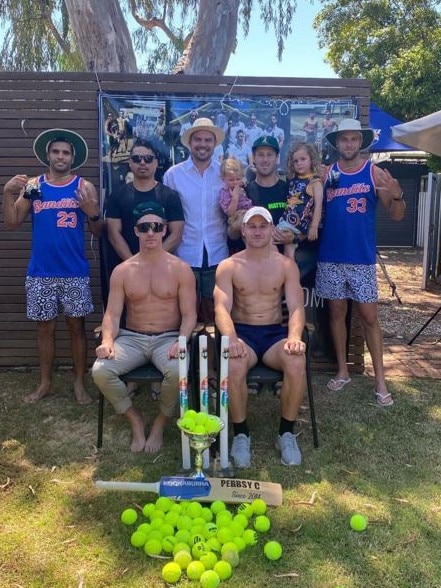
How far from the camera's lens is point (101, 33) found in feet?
23.7

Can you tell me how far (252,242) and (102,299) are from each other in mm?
1759

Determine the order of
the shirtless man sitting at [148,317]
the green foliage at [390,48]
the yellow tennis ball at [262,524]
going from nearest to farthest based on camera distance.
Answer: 1. the yellow tennis ball at [262,524]
2. the shirtless man sitting at [148,317]
3. the green foliage at [390,48]

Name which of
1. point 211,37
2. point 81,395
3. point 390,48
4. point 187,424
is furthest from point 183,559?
point 390,48

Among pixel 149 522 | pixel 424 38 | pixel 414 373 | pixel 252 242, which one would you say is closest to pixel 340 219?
pixel 252 242

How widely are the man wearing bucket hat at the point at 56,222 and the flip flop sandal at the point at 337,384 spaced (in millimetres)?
2034

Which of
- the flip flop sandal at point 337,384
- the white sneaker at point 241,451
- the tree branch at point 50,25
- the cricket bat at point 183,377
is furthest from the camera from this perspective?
the tree branch at point 50,25

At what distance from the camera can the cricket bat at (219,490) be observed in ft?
9.04

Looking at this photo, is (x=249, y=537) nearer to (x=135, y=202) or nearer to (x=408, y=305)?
(x=135, y=202)

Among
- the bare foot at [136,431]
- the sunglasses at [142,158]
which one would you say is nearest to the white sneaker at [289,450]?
the bare foot at [136,431]

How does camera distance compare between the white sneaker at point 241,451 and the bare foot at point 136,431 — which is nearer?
the white sneaker at point 241,451

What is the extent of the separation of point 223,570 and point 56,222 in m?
2.67

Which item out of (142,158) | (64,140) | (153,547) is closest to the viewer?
(153,547)

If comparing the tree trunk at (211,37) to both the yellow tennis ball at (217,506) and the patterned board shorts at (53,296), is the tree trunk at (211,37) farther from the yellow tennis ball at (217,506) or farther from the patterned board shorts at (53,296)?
the yellow tennis ball at (217,506)

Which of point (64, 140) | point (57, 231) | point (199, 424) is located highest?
point (64, 140)
